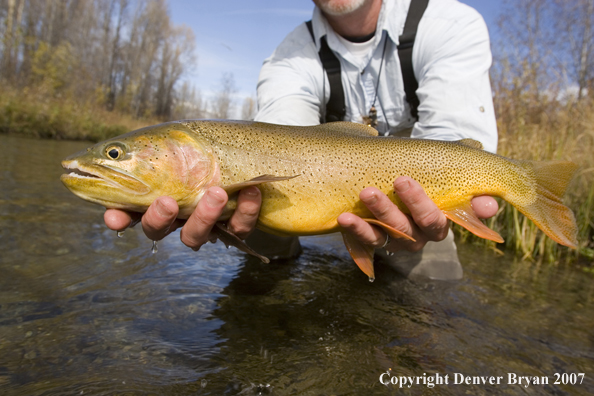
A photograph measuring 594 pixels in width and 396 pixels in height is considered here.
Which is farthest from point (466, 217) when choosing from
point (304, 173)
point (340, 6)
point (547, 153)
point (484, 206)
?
point (547, 153)

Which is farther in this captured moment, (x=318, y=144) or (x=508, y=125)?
(x=508, y=125)

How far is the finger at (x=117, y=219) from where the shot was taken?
1.76 meters

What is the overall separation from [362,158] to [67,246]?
2.94 metres

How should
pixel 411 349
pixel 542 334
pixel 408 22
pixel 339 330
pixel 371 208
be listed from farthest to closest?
pixel 408 22, pixel 542 334, pixel 339 330, pixel 411 349, pixel 371 208

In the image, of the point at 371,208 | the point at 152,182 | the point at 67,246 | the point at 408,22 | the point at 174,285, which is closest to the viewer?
the point at 152,182

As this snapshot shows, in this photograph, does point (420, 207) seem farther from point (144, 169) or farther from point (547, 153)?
point (547, 153)

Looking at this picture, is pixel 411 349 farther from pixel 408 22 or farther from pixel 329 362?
pixel 408 22

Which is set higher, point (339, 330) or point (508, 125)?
point (508, 125)

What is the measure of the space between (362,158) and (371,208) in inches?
11.2

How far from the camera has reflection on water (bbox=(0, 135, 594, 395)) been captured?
1.82 meters

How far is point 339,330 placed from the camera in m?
2.36

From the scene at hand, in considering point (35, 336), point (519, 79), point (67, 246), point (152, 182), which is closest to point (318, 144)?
point (152, 182)

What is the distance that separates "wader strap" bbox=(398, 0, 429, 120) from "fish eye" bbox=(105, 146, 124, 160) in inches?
93.0

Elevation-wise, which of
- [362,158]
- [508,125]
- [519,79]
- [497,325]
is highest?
[519,79]
